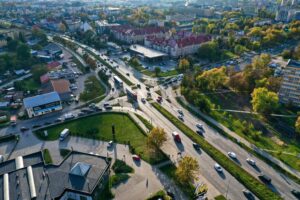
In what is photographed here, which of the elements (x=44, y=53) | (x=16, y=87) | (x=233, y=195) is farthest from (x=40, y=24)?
(x=233, y=195)

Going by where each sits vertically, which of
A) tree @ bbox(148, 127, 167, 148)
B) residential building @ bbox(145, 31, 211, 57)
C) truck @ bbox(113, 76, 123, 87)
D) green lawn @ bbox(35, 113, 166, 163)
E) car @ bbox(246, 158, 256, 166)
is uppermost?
residential building @ bbox(145, 31, 211, 57)

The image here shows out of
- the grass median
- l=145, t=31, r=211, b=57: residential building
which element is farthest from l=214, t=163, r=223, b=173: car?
l=145, t=31, r=211, b=57: residential building

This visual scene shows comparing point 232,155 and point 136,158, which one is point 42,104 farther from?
point 232,155

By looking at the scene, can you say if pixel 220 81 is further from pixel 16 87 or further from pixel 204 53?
pixel 16 87

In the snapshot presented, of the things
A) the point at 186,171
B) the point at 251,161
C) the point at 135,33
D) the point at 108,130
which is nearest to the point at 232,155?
the point at 251,161

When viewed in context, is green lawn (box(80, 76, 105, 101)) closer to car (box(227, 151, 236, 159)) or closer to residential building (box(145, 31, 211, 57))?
residential building (box(145, 31, 211, 57))

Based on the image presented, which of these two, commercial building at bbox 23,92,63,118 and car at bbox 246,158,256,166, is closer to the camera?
car at bbox 246,158,256,166
